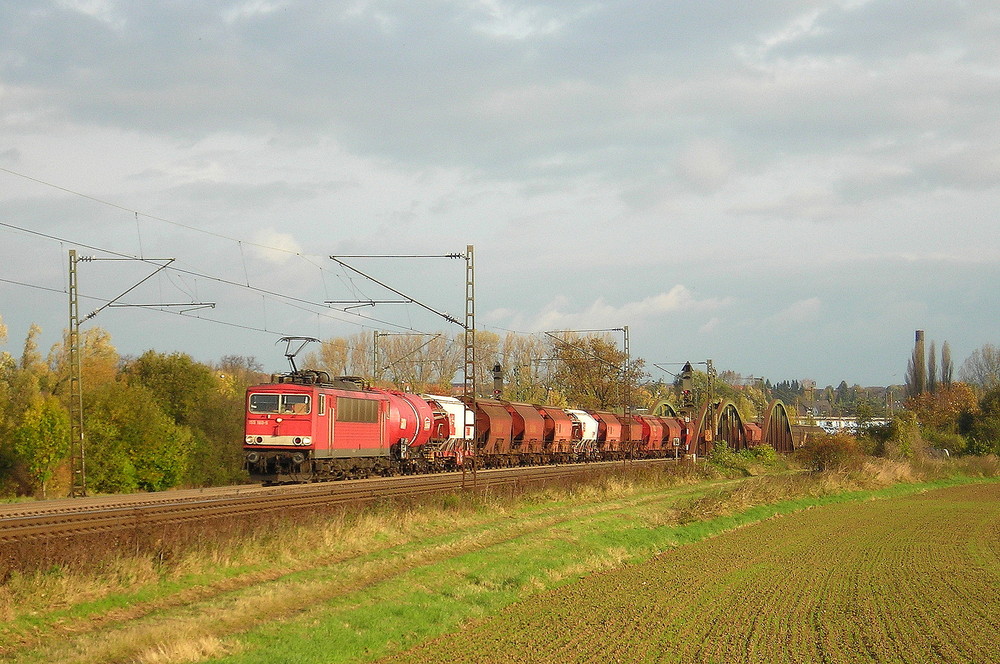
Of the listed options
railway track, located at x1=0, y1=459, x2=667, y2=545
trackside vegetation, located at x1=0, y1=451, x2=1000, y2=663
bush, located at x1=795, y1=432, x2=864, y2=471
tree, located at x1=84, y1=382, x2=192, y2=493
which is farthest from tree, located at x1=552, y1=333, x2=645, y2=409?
trackside vegetation, located at x1=0, y1=451, x2=1000, y2=663

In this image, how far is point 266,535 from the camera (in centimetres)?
1970

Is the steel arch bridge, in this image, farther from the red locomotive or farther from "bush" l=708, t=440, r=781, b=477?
the red locomotive

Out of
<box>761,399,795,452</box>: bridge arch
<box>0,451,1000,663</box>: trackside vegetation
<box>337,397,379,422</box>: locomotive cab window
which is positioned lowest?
<box>761,399,795,452</box>: bridge arch

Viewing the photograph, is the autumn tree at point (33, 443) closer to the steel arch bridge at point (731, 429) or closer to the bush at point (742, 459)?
the bush at point (742, 459)

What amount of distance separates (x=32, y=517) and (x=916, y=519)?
27436 mm

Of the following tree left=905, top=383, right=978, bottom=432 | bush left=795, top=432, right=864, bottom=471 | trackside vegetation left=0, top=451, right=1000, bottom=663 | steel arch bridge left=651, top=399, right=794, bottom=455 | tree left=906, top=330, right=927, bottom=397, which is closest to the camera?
trackside vegetation left=0, top=451, right=1000, bottom=663

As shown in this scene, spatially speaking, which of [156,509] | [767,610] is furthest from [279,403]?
[767,610]

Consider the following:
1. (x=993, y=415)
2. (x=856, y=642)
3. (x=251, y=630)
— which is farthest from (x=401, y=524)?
(x=993, y=415)

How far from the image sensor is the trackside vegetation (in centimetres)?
1211

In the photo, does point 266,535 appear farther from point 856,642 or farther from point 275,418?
point 275,418

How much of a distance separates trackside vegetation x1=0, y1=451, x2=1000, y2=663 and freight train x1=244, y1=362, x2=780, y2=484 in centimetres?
704

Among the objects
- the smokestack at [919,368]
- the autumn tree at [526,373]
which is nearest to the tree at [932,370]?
the smokestack at [919,368]

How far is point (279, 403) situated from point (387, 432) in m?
8.09

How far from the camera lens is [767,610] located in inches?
576
